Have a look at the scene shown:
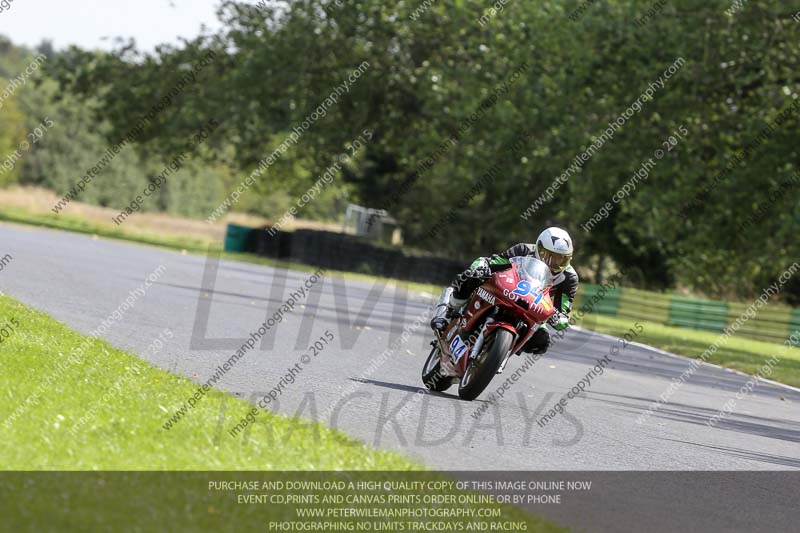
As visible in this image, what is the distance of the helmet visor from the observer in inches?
420

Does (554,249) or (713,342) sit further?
(713,342)

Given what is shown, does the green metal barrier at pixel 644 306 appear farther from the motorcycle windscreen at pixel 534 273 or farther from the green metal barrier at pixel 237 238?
the motorcycle windscreen at pixel 534 273

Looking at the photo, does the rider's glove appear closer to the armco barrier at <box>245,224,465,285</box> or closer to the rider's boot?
the rider's boot

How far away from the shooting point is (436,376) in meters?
11.4

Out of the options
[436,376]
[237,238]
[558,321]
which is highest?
[558,321]

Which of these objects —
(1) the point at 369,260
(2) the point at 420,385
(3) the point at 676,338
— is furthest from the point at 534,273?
(1) the point at 369,260

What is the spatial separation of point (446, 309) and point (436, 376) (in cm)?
58

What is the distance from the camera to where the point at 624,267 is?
45719 mm

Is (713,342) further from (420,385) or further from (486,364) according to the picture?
(486,364)

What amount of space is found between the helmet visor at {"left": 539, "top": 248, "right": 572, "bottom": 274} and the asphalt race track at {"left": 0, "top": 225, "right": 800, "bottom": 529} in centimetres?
118

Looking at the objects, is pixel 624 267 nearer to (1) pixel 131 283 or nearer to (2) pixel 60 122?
(1) pixel 131 283

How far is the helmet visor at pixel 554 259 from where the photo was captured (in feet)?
35.0

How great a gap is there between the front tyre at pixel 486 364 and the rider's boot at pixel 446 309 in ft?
1.79
